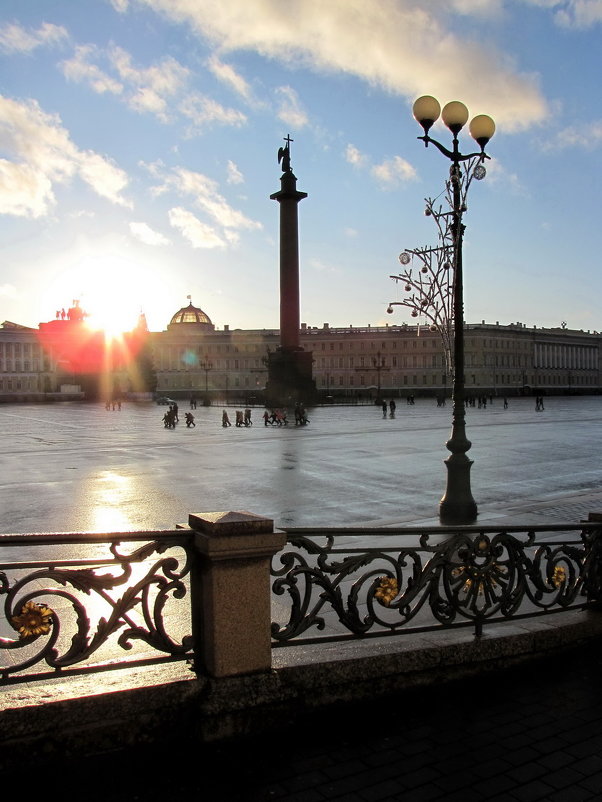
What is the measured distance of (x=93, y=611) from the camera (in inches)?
263

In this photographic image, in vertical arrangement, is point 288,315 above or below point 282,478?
above

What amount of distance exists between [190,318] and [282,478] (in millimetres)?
138506

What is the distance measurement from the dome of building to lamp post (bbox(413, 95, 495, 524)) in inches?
5566

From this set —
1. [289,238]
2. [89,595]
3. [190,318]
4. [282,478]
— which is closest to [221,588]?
[89,595]

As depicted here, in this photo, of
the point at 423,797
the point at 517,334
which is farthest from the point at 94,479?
the point at 517,334

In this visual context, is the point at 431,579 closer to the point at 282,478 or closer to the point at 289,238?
the point at 282,478

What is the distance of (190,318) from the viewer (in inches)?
5994

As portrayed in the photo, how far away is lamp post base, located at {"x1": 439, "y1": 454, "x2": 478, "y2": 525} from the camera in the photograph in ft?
36.1

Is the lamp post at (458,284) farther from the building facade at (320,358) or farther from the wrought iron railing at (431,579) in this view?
the building facade at (320,358)

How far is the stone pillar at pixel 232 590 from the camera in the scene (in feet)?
12.8

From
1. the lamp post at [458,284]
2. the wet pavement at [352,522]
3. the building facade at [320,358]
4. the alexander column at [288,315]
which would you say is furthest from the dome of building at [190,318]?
the lamp post at [458,284]

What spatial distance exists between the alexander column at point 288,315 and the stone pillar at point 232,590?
57.5m

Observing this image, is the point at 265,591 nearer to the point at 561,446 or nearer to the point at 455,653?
the point at 455,653

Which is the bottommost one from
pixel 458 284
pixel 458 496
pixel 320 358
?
pixel 458 496
